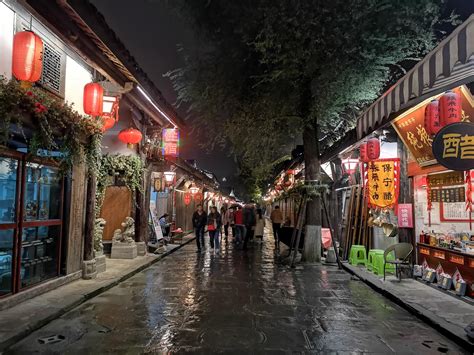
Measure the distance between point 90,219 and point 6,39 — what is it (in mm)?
4977

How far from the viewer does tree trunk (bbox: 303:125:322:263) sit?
14.3 metres

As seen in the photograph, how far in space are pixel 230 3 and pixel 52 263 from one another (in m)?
9.52

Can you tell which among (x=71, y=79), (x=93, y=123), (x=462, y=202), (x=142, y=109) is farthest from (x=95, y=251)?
(x=462, y=202)

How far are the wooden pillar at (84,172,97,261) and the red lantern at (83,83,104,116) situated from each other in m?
1.82

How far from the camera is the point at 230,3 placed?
1252 cm

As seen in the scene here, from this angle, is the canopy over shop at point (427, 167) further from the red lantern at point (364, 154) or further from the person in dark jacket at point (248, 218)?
the person in dark jacket at point (248, 218)

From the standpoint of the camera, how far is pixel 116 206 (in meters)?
15.4

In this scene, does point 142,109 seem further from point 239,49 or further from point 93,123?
point 93,123

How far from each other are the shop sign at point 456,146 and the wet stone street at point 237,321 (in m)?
2.85

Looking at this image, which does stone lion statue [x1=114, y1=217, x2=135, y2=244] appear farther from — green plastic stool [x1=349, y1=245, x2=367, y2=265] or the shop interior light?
green plastic stool [x1=349, y1=245, x2=367, y2=265]

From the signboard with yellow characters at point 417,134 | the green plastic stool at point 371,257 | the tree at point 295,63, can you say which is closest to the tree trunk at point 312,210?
the tree at point 295,63

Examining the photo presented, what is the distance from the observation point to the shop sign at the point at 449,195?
9125 mm

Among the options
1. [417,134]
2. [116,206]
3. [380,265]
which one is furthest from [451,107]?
[116,206]

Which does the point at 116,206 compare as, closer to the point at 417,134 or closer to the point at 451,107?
the point at 417,134
